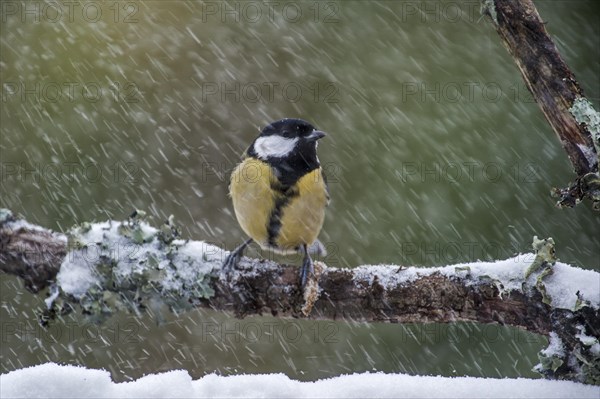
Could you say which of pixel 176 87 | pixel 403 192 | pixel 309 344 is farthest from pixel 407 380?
pixel 176 87

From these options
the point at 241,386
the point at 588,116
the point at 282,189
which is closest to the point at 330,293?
the point at 241,386

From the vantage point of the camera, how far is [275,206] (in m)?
3.35

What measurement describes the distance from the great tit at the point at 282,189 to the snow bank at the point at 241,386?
155 centimetres

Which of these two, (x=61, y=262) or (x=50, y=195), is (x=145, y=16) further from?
(x=61, y=262)

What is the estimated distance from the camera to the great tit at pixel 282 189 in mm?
3367

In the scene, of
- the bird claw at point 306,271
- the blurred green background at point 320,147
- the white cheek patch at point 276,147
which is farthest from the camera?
the blurred green background at point 320,147

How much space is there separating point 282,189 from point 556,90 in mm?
1424

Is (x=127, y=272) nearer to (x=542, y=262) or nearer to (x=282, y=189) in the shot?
(x=282, y=189)

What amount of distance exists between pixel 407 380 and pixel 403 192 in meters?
3.05

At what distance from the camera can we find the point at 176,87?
5488 millimetres

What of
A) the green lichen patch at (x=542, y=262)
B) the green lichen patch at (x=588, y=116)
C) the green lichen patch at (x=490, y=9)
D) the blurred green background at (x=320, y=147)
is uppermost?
the green lichen patch at (x=490, y=9)

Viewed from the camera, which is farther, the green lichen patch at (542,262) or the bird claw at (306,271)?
the bird claw at (306,271)

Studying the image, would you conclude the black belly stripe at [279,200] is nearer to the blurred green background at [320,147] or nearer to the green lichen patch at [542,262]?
the green lichen patch at [542,262]

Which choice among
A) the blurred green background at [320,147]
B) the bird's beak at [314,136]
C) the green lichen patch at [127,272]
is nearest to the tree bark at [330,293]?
the green lichen patch at [127,272]
